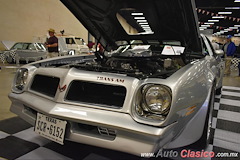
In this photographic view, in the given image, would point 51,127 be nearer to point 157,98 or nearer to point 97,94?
point 97,94

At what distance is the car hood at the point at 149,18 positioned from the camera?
1535mm

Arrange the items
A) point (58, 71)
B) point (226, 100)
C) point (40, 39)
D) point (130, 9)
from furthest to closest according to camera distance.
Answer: point (40, 39), point (226, 100), point (130, 9), point (58, 71)

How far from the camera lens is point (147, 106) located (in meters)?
1.01

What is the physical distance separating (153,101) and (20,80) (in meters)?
1.14

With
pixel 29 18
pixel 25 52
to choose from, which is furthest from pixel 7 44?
pixel 29 18

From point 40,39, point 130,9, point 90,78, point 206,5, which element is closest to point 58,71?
point 90,78

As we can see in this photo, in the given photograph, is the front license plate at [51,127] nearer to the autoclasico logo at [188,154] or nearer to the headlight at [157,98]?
the headlight at [157,98]

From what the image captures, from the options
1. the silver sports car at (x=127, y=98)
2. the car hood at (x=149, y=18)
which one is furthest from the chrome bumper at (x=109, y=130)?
the car hood at (x=149, y=18)

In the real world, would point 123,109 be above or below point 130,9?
below

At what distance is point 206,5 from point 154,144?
12826mm

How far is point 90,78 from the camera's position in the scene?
1.13m

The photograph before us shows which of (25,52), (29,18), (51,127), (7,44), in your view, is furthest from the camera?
(29,18)

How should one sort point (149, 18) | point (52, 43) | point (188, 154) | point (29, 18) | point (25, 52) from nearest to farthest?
point (188, 154)
point (149, 18)
point (52, 43)
point (25, 52)
point (29, 18)

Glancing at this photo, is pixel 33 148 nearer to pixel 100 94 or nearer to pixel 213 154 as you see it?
pixel 100 94
